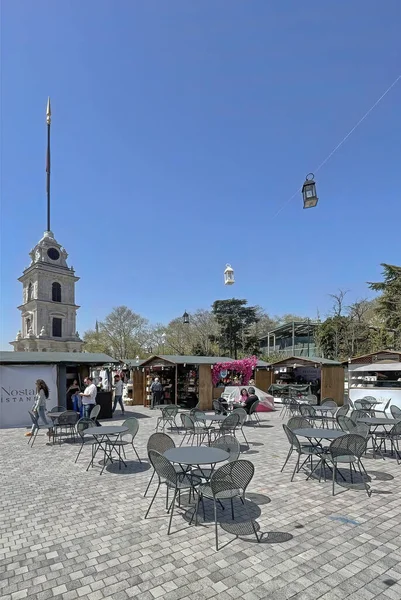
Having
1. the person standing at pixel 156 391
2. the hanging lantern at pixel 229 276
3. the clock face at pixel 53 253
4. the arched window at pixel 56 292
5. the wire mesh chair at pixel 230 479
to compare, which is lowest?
the person standing at pixel 156 391

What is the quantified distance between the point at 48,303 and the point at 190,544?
50640 millimetres

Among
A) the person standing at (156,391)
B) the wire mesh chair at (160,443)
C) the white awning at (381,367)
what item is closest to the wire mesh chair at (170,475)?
the wire mesh chair at (160,443)

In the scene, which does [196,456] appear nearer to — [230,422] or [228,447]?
[228,447]

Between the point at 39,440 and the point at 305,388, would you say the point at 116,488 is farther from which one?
the point at 305,388

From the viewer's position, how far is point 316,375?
2081 centimetres

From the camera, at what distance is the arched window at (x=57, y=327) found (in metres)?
49.9

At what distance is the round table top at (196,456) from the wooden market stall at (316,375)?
13572mm

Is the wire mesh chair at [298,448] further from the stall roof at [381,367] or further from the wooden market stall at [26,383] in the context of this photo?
the stall roof at [381,367]

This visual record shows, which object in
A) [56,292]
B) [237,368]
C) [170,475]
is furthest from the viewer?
[56,292]

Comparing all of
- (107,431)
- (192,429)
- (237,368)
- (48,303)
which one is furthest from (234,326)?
(107,431)

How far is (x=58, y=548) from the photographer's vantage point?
375cm

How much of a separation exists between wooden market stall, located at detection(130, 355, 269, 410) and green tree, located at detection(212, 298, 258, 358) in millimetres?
22870

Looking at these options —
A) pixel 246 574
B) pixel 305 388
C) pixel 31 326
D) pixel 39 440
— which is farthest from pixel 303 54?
pixel 31 326

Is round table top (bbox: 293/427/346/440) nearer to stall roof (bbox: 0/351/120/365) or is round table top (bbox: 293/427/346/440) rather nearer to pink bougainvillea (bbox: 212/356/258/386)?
stall roof (bbox: 0/351/120/365)
